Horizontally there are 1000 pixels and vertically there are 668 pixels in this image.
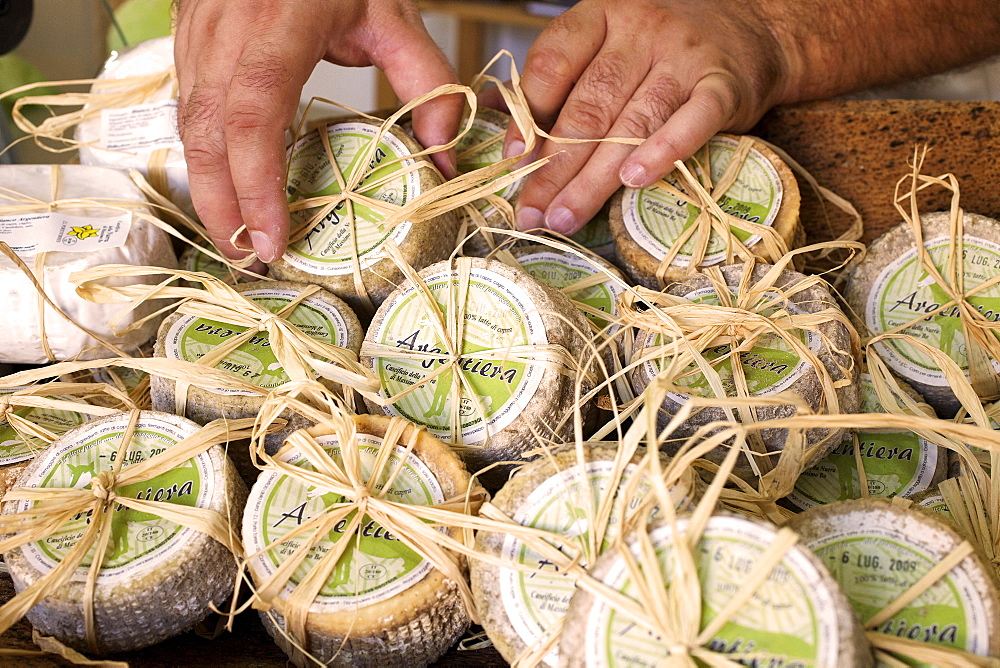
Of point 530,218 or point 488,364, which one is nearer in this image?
point 488,364

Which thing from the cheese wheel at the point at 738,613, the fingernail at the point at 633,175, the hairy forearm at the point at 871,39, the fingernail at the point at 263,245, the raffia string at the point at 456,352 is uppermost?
the hairy forearm at the point at 871,39

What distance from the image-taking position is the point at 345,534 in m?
0.95

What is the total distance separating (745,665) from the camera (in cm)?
71

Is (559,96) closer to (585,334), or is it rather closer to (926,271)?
(585,334)

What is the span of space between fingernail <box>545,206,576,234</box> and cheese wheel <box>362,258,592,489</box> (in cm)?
27

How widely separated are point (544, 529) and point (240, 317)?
2.06 ft

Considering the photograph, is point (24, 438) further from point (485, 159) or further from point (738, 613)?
point (738, 613)

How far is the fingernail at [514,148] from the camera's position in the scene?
1.44 m

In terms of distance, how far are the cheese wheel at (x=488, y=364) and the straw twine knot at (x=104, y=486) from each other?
1.22 feet

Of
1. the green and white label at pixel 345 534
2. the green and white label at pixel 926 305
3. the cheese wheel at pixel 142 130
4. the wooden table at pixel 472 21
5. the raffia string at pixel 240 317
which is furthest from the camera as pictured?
the wooden table at pixel 472 21

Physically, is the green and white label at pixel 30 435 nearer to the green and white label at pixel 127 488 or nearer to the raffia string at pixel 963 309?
the green and white label at pixel 127 488

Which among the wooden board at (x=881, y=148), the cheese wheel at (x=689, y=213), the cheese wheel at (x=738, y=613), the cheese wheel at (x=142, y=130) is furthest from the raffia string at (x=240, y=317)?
the wooden board at (x=881, y=148)

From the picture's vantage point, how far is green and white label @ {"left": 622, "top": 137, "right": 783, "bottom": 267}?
1363mm

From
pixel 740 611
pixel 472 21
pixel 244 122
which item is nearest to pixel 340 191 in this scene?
pixel 244 122
